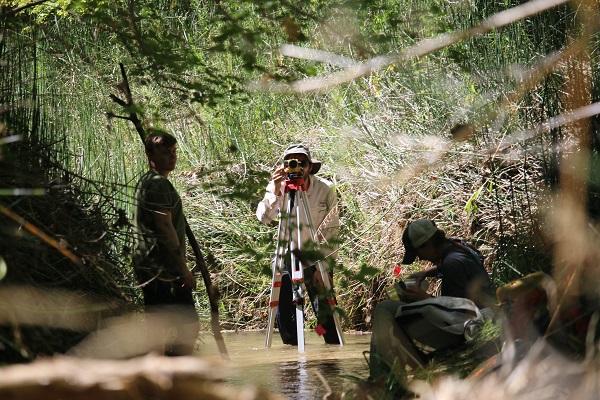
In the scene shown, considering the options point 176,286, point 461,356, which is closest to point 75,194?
point 176,286

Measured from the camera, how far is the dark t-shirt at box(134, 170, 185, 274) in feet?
17.7

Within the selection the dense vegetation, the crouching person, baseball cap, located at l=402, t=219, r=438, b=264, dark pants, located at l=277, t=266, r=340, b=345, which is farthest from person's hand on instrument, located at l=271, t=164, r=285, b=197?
the crouching person

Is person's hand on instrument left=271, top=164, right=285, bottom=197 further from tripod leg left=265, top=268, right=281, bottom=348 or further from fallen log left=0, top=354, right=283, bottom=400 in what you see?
fallen log left=0, top=354, right=283, bottom=400

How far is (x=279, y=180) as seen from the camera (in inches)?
334

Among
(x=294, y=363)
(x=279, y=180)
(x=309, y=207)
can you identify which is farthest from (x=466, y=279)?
(x=309, y=207)

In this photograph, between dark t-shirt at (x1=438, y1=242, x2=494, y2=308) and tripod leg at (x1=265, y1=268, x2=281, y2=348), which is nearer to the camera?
dark t-shirt at (x1=438, y1=242, x2=494, y2=308)

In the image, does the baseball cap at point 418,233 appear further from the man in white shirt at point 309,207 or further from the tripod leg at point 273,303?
the tripod leg at point 273,303

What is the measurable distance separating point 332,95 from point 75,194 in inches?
287

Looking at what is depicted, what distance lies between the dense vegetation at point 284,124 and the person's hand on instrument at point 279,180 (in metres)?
0.58

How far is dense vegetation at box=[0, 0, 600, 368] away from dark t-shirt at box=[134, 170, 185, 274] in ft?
0.44

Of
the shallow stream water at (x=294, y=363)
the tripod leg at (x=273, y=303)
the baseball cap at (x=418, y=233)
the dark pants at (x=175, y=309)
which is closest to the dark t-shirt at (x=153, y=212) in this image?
the dark pants at (x=175, y=309)

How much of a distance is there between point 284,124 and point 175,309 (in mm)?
6782

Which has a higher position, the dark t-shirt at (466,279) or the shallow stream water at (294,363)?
the dark t-shirt at (466,279)

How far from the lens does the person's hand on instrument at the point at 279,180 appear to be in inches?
328
